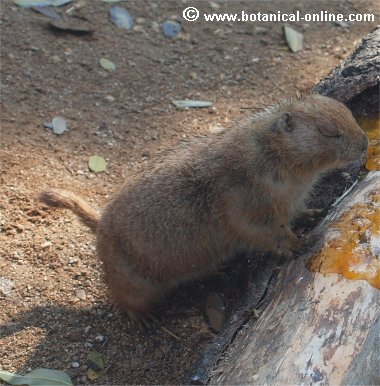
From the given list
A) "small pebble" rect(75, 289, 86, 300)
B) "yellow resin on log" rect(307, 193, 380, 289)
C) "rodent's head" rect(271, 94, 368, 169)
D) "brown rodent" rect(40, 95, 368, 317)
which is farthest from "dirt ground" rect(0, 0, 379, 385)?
"rodent's head" rect(271, 94, 368, 169)

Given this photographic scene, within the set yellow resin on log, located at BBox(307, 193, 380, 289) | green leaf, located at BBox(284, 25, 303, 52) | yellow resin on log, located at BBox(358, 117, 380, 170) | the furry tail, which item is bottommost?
the furry tail

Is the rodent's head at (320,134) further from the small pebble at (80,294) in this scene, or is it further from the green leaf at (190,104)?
the green leaf at (190,104)

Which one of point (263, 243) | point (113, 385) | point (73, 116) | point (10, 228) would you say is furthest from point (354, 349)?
point (73, 116)

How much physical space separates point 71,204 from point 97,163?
4.25 ft

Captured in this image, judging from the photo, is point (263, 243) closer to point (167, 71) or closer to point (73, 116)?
point (73, 116)

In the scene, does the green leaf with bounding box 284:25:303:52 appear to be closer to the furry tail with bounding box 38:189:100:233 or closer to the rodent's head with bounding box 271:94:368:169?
the rodent's head with bounding box 271:94:368:169

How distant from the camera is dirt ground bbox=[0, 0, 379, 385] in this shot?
4.18m

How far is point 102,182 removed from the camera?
5508mm

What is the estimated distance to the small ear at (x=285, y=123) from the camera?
3.96 metres

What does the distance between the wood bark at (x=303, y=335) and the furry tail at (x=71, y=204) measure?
126cm

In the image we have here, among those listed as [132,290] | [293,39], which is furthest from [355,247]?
[293,39]

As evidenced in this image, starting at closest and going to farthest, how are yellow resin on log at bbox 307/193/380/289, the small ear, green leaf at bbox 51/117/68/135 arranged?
yellow resin on log at bbox 307/193/380/289 < the small ear < green leaf at bbox 51/117/68/135

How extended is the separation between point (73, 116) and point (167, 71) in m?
1.22

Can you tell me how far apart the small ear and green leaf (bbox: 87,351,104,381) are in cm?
175
